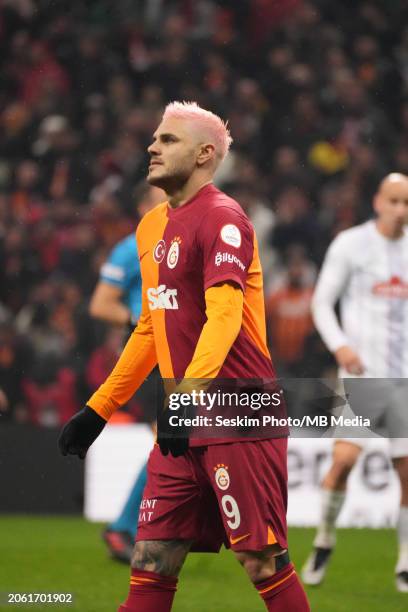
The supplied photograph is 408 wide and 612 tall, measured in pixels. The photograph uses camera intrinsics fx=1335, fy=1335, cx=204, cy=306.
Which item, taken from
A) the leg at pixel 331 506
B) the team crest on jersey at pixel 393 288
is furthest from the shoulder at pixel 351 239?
the leg at pixel 331 506

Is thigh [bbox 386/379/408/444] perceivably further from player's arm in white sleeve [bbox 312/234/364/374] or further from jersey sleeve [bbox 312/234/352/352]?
jersey sleeve [bbox 312/234/352/352]

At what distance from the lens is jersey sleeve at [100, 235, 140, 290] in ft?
24.1

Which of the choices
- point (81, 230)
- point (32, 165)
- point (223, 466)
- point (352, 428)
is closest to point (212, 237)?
point (223, 466)

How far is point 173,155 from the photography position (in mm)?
4250

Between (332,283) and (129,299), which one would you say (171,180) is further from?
(129,299)

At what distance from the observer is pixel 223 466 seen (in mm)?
4086

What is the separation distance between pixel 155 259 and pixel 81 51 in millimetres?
11079

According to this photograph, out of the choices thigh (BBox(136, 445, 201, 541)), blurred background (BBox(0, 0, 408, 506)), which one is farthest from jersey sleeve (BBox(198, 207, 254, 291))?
blurred background (BBox(0, 0, 408, 506))

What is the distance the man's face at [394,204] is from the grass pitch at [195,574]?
1.85 m

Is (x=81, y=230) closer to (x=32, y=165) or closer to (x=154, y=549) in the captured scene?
(x=32, y=165)

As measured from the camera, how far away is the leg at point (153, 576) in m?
4.12

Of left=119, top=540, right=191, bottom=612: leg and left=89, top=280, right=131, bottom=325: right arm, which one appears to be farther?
left=89, top=280, right=131, bottom=325: right arm

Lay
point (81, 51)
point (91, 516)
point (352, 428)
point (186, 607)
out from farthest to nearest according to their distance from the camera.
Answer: point (81, 51) → point (91, 516) → point (186, 607) → point (352, 428)

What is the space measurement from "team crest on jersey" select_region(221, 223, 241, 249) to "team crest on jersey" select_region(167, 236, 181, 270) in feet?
0.67
